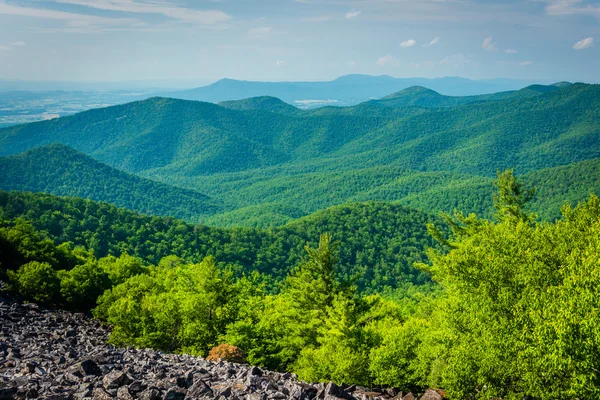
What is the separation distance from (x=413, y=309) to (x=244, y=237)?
65.0 meters

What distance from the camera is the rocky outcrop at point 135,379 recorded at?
57.3 ft

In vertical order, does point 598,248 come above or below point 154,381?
above

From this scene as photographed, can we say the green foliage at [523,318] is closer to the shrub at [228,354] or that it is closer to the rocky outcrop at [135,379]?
the rocky outcrop at [135,379]

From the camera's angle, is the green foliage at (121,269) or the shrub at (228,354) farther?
the green foliage at (121,269)

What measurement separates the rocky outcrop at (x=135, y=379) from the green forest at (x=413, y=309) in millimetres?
3120

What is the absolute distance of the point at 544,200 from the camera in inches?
7377

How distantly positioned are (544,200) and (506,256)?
619ft

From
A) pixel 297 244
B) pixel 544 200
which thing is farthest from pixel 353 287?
pixel 544 200

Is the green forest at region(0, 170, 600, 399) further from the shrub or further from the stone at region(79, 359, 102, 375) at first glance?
the stone at region(79, 359, 102, 375)

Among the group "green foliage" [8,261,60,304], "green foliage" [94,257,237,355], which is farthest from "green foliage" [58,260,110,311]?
"green foliage" [94,257,237,355]

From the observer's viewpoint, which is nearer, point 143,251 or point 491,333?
point 491,333

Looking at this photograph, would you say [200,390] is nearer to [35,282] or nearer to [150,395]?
[150,395]

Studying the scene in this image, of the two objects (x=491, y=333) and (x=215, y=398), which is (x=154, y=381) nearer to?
(x=215, y=398)

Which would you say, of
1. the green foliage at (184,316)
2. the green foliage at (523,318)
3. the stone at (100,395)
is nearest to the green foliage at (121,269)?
the green foliage at (184,316)
